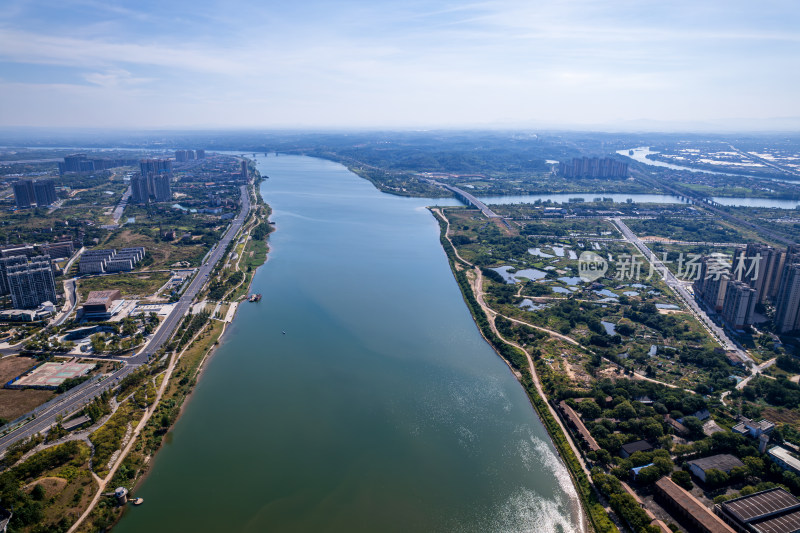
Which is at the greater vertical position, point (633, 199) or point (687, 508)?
point (633, 199)

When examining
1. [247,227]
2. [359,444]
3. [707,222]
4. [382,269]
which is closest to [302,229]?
[247,227]

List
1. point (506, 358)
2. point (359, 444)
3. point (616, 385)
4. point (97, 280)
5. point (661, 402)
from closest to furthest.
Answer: point (359, 444), point (661, 402), point (616, 385), point (506, 358), point (97, 280)

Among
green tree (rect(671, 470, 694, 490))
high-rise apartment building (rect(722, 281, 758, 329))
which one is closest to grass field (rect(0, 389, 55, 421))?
green tree (rect(671, 470, 694, 490))

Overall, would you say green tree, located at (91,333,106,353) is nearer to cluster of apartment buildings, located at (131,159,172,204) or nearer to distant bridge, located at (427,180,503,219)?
distant bridge, located at (427,180,503,219)

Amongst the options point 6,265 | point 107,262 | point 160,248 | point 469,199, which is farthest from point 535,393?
point 469,199

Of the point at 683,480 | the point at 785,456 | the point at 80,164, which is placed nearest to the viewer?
the point at 683,480

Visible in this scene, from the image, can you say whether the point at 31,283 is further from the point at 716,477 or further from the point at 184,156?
the point at 184,156

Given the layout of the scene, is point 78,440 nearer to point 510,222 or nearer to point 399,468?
Answer: point 399,468
